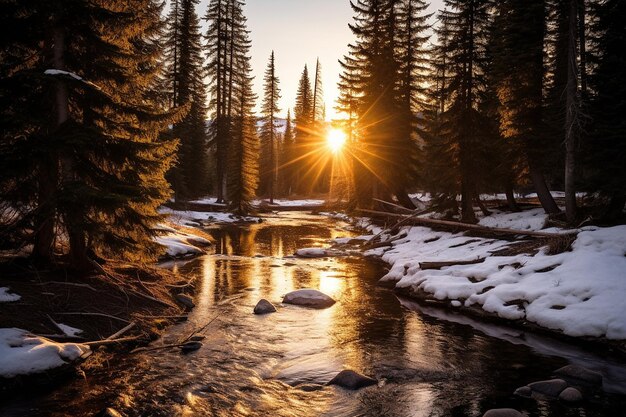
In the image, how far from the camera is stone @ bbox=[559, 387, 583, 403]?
20.3ft

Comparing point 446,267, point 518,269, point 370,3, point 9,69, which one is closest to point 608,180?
point 518,269

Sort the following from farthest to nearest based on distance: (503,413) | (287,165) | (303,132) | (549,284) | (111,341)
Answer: (287,165), (303,132), (549,284), (111,341), (503,413)

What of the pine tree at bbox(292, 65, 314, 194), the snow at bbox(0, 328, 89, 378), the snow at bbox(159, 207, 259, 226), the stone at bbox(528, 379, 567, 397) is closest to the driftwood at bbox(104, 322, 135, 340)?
the snow at bbox(0, 328, 89, 378)

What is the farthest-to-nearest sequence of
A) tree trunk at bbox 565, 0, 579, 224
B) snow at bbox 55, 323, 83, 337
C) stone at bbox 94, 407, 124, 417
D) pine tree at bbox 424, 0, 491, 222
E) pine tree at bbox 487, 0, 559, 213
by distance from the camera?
1. pine tree at bbox 424, 0, 491, 222
2. pine tree at bbox 487, 0, 559, 213
3. tree trunk at bbox 565, 0, 579, 224
4. snow at bbox 55, 323, 83, 337
5. stone at bbox 94, 407, 124, 417

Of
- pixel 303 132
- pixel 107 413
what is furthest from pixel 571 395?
pixel 303 132

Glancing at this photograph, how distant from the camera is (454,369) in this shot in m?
7.53

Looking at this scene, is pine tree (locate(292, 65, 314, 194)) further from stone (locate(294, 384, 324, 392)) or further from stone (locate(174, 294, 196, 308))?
stone (locate(294, 384, 324, 392))

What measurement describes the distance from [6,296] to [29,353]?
6.33 ft

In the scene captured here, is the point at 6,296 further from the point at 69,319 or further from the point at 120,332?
the point at 120,332

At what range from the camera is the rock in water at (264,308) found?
10797 mm

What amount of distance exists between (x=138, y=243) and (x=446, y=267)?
33.3 ft

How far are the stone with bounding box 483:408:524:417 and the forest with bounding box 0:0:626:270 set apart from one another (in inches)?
309

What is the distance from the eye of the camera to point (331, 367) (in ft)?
24.9

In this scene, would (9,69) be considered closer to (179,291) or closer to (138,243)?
(138,243)
